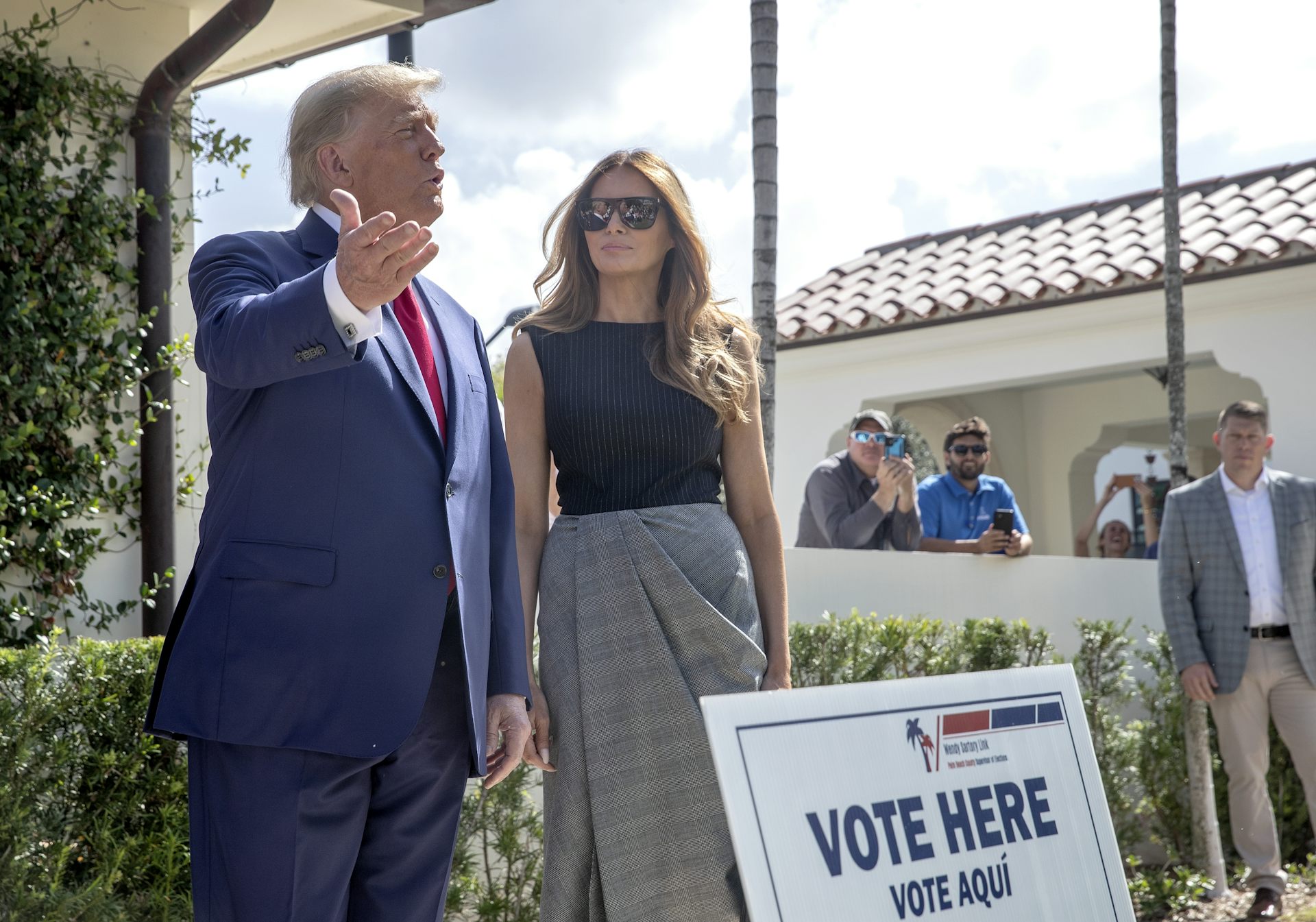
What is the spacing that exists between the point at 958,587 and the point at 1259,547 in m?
1.56

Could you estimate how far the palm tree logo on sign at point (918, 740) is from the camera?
2268 mm

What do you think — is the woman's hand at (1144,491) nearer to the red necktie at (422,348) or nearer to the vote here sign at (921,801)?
the vote here sign at (921,801)

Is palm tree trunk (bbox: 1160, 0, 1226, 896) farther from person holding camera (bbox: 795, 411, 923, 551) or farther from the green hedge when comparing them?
the green hedge

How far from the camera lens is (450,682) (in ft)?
7.53

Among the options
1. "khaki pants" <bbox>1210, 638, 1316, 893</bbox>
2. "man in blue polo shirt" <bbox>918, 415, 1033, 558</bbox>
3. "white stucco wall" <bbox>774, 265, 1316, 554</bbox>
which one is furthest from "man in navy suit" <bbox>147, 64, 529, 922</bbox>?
"white stucco wall" <bbox>774, 265, 1316, 554</bbox>

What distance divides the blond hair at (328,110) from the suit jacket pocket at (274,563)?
691mm

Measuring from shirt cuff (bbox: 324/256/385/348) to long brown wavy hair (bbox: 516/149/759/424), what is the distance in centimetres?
118

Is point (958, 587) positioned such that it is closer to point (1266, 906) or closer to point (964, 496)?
point (964, 496)

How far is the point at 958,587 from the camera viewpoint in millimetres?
7273

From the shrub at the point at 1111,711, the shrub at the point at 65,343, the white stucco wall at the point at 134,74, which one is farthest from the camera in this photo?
the shrub at the point at 1111,711

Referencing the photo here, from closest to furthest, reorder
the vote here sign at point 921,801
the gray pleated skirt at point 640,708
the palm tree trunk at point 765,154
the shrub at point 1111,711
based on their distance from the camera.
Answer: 1. the vote here sign at point 921,801
2. the gray pleated skirt at point 640,708
3. the palm tree trunk at point 765,154
4. the shrub at point 1111,711

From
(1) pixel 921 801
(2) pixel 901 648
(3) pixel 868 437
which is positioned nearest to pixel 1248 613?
(2) pixel 901 648

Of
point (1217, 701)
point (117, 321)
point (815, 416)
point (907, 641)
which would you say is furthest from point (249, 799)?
point (815, 416)

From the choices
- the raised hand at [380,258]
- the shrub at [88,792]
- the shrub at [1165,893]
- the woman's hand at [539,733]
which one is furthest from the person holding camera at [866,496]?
the raised hand at [380,258]
